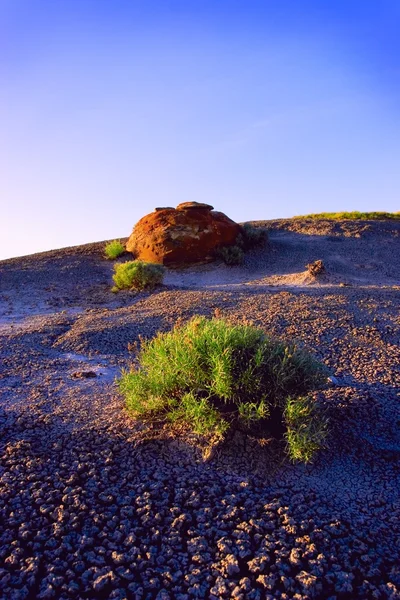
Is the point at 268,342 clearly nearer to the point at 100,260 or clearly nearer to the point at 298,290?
the point at 298,290

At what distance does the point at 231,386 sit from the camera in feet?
12.2

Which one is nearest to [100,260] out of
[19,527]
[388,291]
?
[388,291]

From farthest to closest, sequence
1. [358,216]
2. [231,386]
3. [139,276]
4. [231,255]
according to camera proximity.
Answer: [358,216], [231,255], [139,276], [231,386]

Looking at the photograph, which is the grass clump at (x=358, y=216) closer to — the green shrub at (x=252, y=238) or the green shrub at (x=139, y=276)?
the green shrub at (x=252, y=238)

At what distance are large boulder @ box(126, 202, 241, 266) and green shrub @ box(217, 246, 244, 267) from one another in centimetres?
29

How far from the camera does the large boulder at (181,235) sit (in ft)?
49.5

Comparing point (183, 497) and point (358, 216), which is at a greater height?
point (358, 216)

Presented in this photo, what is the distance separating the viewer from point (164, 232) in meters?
15.3

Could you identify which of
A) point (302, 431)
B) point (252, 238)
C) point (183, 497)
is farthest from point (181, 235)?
point (183, 497)

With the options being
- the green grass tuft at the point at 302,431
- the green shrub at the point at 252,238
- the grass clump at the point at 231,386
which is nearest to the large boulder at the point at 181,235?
the green shrub at the point at 252,238

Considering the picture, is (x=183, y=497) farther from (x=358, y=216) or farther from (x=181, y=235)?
(x=358, y=216)

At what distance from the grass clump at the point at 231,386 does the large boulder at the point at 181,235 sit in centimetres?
1109

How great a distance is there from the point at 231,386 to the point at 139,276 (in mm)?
8463

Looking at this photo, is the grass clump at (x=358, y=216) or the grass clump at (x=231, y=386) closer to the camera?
the grass clump at (x=231, y=386)
